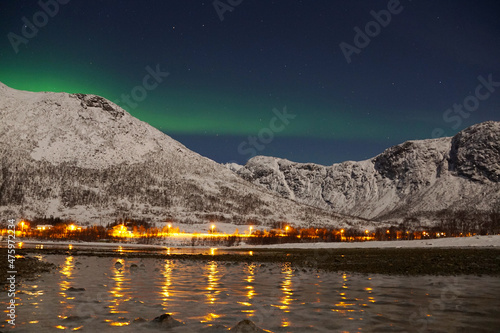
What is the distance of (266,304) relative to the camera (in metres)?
17.6

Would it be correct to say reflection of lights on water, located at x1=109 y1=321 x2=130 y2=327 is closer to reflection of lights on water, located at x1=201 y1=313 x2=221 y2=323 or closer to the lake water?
the lake water

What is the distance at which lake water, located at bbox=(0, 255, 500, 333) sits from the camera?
1340cm

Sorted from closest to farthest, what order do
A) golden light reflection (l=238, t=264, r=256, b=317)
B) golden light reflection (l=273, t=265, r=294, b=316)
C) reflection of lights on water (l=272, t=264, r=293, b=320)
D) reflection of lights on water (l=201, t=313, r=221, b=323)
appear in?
reflection of lights on water (l=201, t=313, r=221, b=323)
reflection of lights on water (l=272, t=264, r=293, b=320)
golden light reflection (l=238, t=264, r=256, b=317)
golden light reflection (l=273, t=265, r=294, b=316)

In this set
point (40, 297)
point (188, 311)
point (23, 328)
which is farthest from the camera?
point (40, 297)

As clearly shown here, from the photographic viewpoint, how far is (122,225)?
14150 centimetres

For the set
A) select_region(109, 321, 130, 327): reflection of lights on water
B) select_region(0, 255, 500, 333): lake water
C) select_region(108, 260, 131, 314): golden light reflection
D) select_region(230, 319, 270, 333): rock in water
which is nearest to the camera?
select_region(230, 319, 270, 333): rock in water

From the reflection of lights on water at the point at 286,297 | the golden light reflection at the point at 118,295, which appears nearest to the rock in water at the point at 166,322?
the golden light reflection at the point at 118,295

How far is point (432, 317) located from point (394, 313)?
129 cm

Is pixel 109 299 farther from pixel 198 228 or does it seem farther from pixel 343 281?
pixel 198 228

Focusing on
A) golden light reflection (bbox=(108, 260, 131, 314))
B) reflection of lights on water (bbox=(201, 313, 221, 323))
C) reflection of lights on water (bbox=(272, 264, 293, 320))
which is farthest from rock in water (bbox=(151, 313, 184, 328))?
reflection of lights on water (bbox=(272, 264, 293, 320))

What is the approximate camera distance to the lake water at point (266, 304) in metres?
13.4

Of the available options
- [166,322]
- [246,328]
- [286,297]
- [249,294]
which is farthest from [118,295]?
[246,328]

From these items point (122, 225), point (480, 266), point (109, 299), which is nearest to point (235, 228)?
point (122, 225)

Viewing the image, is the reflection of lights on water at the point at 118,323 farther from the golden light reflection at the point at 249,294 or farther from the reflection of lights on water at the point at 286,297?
the reflection of lights on water at the point at 286,297
